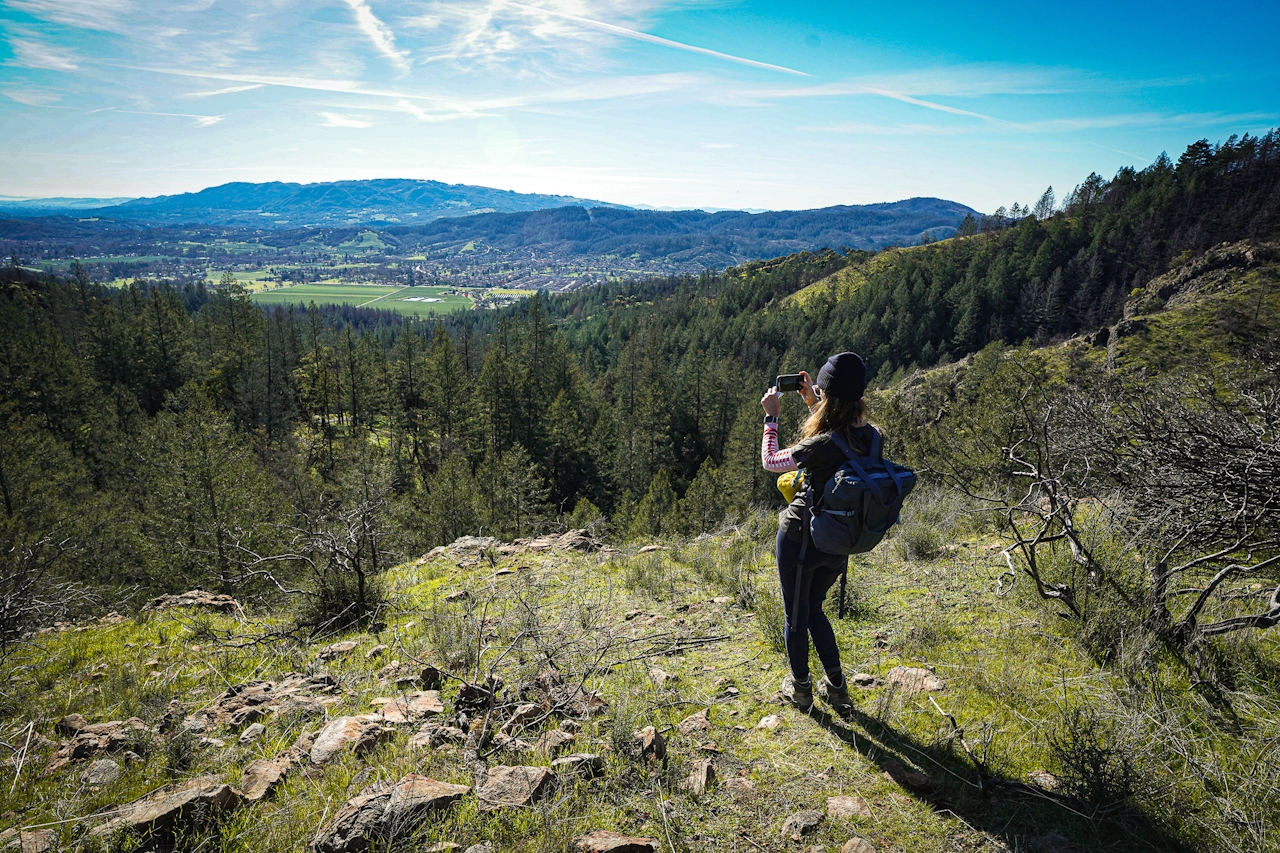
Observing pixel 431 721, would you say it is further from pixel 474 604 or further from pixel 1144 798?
pixel 1144 798

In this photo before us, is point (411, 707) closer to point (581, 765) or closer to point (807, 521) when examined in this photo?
point (581, 765)

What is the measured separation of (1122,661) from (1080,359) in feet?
133

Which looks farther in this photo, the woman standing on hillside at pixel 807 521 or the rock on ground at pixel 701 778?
the woman standing on hillside at pixel 807 521

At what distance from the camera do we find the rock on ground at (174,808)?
242cm

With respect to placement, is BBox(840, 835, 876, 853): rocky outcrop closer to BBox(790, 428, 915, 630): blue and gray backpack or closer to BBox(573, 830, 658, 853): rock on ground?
BBox(573, 830, 658, 853): rock on ground

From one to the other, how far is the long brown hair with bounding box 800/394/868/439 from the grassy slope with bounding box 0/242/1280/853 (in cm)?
188

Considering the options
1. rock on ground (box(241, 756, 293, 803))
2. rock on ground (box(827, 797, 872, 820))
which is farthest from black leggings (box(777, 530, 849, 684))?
rock on ground (box(241, 756, 293, 803))

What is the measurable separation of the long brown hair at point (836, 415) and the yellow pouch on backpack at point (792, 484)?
0.88ft

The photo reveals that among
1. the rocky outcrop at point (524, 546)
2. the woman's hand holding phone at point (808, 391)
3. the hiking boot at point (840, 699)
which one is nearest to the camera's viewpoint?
the hiking boot at point (840, 699)

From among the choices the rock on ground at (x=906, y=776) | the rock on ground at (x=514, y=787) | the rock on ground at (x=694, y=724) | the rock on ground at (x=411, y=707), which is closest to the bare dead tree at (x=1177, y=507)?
the rock on ground at (x=906, y=776)

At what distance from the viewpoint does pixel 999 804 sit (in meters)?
2.72

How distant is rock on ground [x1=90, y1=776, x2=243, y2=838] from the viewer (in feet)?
7.95

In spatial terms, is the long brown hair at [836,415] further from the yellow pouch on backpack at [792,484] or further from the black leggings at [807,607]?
the black leggings at [807,607]

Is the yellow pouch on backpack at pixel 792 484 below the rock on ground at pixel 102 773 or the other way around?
the other way around
